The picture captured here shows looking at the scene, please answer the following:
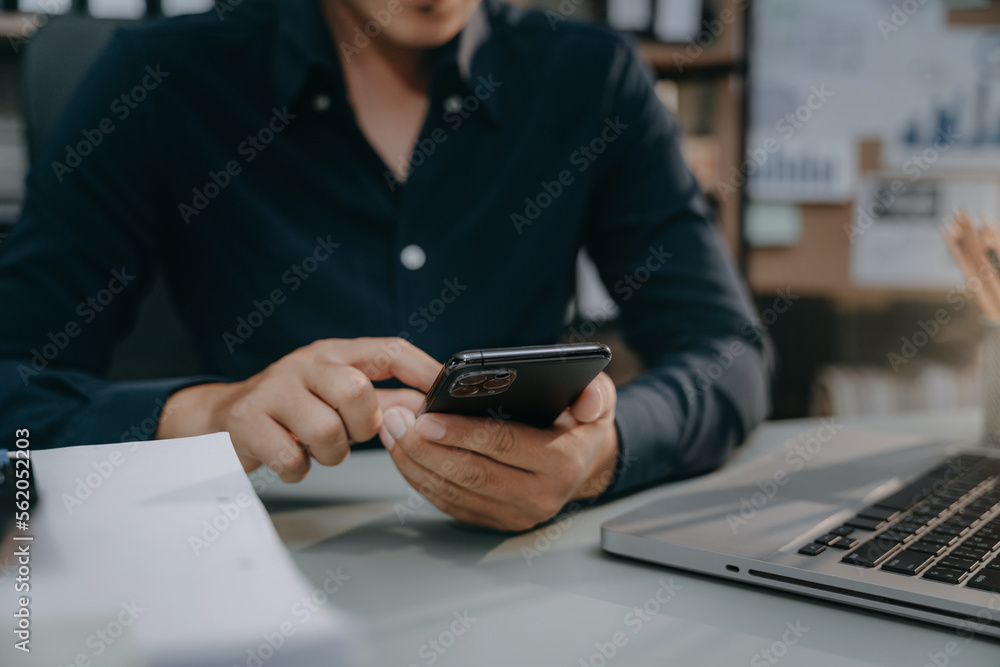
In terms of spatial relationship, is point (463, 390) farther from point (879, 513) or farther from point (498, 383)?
point (879, 513)

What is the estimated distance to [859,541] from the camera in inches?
18.9

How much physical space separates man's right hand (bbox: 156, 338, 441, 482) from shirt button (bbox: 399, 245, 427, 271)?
1.19ft

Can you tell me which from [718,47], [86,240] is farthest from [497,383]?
[718,47]

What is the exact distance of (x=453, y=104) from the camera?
3.18ft

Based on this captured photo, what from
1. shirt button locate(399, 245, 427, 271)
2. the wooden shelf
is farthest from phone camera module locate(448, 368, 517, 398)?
the wooden shelf

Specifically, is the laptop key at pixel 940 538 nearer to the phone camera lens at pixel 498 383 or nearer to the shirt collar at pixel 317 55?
the phone camera lens at pixel 498 383

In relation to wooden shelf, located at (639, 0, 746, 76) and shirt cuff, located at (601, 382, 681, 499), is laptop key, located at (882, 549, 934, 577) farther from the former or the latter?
wooden shelf, located at (639, 0, 746, 76)

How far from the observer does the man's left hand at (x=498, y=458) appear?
0.51 metres

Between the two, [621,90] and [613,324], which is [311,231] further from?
[613,324]

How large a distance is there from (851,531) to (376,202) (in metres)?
0.62

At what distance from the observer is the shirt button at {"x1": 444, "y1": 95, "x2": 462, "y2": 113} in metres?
0.97

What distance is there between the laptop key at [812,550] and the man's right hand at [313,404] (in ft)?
0.87

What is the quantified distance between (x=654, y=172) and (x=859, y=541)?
25.5 inches

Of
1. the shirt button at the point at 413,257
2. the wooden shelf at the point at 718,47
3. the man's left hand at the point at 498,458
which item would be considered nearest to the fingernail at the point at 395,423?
Answer: the man's left hand at the point at 498,458
